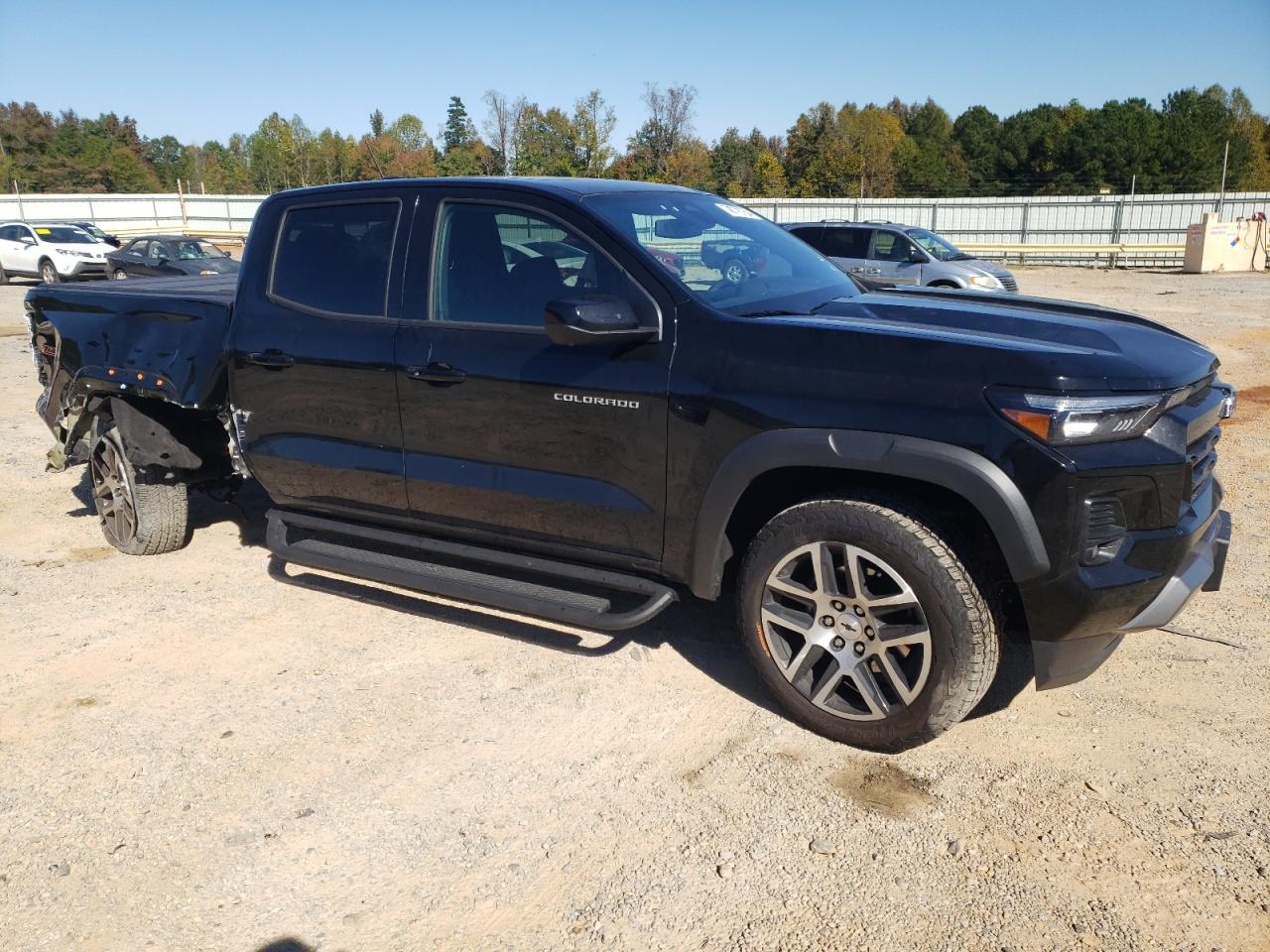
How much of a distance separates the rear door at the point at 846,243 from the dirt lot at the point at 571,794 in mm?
13281

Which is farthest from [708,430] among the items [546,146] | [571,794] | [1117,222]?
[546,146]

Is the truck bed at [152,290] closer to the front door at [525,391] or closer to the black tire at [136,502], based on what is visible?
the black tire at [136,502]

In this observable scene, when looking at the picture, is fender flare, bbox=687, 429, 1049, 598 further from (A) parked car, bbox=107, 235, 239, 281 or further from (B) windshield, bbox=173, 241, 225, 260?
(B) windshield, bbox=173, 241, 225, 260

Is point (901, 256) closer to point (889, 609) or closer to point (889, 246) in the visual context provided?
point (889, 246)

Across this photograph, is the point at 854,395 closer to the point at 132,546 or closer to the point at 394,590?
the point at 394,590

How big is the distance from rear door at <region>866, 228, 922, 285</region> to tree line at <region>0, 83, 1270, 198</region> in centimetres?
2938

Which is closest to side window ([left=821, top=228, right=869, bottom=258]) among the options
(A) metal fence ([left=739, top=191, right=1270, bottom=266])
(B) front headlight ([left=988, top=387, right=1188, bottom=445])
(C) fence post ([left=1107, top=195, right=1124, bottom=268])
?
(B) front headlight ([left=988, top=387, right=1188, bottom=445])

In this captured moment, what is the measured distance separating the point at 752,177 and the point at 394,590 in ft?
191

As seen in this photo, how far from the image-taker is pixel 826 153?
5928 centimetres

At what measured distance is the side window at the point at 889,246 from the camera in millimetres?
17375

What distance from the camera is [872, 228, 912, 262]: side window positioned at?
17.4 metres

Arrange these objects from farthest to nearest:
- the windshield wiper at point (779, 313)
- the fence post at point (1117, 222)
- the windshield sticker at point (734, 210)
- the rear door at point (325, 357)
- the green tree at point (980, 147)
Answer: the green tree at point (980, 147) < the fence post at point (1117, 222) < the windshield sticker at point (734, 210) < the rear door at point (325, 357) < the windshield wiper at point (779, 313)

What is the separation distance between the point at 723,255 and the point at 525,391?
1.00 m

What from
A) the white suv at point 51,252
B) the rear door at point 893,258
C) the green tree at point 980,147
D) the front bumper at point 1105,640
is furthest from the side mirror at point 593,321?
the green tree at point 980,147
